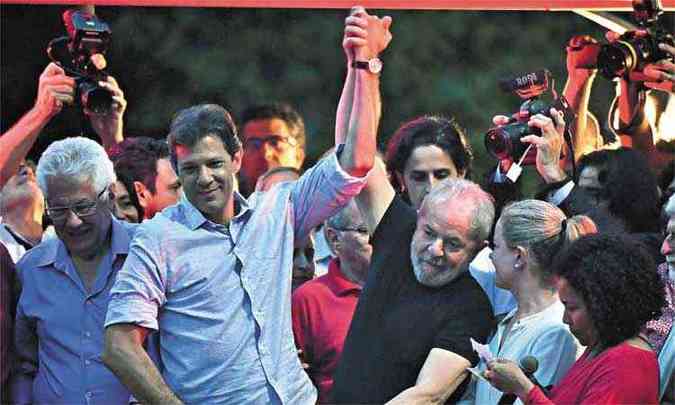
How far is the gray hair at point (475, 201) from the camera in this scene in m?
4.70

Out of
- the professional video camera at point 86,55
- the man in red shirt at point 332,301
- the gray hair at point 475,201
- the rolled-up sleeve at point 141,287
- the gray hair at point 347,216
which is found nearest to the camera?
the rolled-up sleeve at point 141,287

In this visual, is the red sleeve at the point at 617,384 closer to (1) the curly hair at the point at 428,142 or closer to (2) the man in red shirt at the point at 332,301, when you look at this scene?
(2) the man in red shirt at the point at 332,301

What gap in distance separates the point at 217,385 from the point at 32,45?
310 cm

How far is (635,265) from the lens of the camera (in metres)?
4.23

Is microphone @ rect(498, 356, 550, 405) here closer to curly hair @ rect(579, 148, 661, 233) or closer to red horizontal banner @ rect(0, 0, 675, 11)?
curly hair @ rect(579, 148, 661, 233)

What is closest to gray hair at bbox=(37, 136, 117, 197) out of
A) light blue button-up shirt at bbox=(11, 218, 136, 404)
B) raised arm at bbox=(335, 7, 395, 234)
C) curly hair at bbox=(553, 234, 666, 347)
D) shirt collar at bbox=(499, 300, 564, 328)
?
light blue button-up shirt at bbox=(11, 218, 136, 404)

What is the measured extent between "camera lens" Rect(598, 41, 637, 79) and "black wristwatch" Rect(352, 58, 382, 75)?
1.48m

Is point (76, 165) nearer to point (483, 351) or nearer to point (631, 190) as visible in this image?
point (483, 351)

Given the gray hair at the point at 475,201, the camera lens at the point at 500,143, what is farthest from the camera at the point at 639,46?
the gray hair at the point at 475,201

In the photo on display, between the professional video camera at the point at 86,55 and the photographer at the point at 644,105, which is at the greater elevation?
the professional video camera at the point at 86,55

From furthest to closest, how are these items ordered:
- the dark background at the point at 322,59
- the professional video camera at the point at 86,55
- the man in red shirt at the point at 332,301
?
the dark background at the point at 322,59 → the professional video camera at the point at 86,55 → the man in red shirt at the point at 332,301

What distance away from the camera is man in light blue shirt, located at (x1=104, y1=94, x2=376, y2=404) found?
4465mm

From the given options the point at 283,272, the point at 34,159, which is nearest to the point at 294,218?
the point at 283,272

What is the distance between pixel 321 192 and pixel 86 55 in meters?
1.43
